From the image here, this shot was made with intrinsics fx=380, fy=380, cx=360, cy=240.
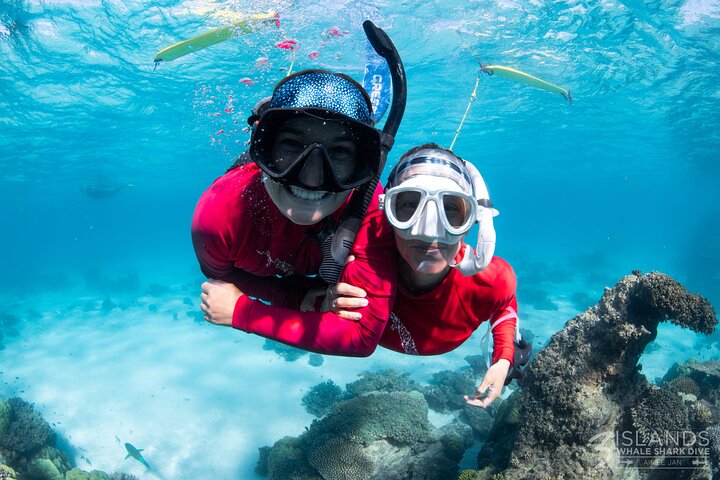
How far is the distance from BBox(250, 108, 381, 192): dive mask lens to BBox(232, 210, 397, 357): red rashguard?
547mm

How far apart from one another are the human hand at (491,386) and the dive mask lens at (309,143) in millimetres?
1988

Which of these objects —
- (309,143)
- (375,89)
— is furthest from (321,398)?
(309,143)

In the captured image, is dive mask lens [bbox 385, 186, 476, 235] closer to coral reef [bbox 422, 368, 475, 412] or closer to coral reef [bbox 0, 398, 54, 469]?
coral reef [bbox 422, 368, 475, 412]

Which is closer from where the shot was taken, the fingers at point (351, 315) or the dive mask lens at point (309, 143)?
the dive mask lens at point (309, 143)

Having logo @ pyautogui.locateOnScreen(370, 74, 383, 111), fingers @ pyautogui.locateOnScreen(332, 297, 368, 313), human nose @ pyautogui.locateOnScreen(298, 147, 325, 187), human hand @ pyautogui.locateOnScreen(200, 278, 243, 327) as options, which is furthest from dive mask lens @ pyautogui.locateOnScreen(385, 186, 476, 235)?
logo @ pyautogui.locateOnScreen(370, 74, 383, 111)

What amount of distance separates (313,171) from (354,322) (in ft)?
3.87

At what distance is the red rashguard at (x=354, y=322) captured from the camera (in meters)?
2.90

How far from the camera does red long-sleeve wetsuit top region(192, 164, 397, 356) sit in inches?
115

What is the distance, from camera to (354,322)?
9.54 feet

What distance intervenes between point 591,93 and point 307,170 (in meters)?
25.9

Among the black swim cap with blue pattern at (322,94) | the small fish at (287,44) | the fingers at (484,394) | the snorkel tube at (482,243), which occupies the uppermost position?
the black swim cap with blue pattern at (322,94)

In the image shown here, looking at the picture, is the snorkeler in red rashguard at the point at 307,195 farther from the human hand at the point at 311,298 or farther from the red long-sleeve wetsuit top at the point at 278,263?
the human hand at the point at 311,298

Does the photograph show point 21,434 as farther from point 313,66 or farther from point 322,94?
point 313,66

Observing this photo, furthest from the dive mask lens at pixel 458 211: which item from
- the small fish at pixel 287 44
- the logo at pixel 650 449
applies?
the small fish at pixel 287 44
